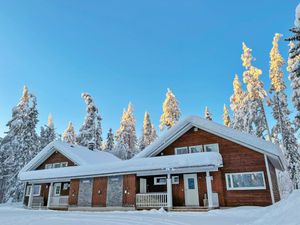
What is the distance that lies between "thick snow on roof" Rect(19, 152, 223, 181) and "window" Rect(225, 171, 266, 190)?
4.14 feet

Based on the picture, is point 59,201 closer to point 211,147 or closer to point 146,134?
point 211,147

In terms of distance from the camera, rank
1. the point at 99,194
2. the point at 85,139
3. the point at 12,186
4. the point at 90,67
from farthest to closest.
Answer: the point at 85,139
the point at 12,186
the point at 90,67
the point at 99,194

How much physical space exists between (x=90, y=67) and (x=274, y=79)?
2148 centimetres

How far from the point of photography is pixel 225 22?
73.4 feet

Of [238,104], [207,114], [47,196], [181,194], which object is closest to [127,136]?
[207,114]

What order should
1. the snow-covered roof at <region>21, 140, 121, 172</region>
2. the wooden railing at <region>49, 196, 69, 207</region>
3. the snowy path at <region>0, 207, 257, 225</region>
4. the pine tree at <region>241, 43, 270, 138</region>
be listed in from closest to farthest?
the snowy path at <region>0, 207, 257, 225</region>
the wooden railing at <region>49, 196, 69, 207</region>
the snow-covered roof at <region>21, 140, 121, 172</region>
the pine tree at <region>241, 43, 270, 138</region>

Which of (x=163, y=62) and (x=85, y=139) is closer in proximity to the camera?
(x=163, y=62)

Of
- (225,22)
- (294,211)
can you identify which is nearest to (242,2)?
(225,22)

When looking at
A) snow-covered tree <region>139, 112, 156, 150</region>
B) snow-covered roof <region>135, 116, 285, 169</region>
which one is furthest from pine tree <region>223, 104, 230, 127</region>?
snow-covered roof <region>135, 116, 285, 169</region>

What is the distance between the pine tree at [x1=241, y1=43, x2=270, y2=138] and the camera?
90.1 feet

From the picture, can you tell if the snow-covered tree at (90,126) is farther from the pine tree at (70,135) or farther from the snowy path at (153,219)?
the snowy path at (153,219)

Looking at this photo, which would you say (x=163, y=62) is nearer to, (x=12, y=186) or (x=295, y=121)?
(x=295, y=121)

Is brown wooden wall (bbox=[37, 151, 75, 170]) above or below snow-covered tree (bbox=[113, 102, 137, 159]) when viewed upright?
below

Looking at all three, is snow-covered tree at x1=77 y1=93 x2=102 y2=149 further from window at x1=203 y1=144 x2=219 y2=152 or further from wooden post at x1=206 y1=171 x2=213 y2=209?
wooden post at x1=206 y1=171 x2=213 y2=209
